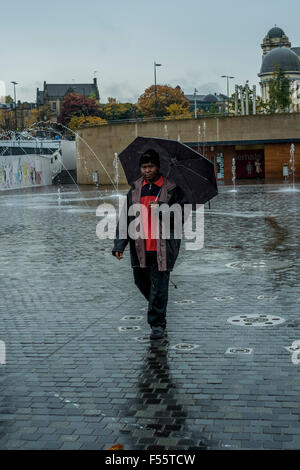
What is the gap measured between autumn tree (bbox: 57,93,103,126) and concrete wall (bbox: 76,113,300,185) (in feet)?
184

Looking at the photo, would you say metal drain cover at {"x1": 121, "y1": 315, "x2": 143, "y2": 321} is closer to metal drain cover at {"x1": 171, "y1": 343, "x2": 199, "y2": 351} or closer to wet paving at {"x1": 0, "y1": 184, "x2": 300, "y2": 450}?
wet paving at {"x1": 0, "y1": 184, "x2": 300, "y2": 450}

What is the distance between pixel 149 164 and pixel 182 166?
1.72 ft

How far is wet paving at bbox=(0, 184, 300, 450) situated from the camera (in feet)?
14.7

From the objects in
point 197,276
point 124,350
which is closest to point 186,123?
point 197,276

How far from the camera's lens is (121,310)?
827 centimetres

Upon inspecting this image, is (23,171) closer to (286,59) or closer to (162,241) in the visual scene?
(162,241)

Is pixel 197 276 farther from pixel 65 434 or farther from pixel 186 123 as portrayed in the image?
pixel 186 123

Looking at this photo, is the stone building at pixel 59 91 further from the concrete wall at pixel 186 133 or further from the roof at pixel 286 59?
the concrete wall at pixel 186 133

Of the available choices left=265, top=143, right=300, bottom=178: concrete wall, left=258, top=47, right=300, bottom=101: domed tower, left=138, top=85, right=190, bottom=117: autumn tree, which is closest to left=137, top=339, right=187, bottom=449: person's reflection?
left=265, top=143, right=300, bottom=178: concrete wall

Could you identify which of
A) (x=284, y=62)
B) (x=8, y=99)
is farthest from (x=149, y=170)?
(x=8, y=99)

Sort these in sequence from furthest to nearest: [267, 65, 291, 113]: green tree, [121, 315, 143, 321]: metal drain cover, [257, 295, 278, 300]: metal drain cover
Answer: [267, 65, 291, 113]: green tree → [257, 295, 278, 300]: metal drain cover → [121, 315, 143, 321]: metal drain cover

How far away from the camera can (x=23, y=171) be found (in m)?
56.2

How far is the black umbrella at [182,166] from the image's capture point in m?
7.12

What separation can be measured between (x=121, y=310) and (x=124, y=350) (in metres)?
1.80
